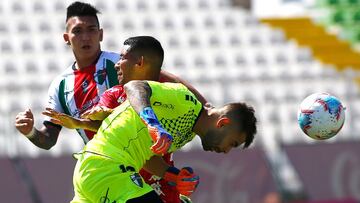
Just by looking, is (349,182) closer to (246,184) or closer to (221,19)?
(246,184)

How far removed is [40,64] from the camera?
58.4 ft

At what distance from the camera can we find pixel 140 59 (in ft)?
20.9

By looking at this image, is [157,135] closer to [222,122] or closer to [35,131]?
[222,122]

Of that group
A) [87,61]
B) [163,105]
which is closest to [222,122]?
[163,105]

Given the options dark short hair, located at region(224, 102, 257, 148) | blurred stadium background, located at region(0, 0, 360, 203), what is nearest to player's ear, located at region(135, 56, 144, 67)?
dark short hair, located at region(224, 102, 257, 148)

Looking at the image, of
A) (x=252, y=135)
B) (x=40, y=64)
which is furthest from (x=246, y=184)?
(x=252, y=135)

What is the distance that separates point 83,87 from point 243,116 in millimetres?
1855

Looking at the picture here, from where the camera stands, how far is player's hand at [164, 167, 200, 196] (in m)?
6.25

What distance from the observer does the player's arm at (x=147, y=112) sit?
5.61 metres

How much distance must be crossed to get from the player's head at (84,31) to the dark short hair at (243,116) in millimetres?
1837

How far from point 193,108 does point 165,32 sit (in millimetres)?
12954

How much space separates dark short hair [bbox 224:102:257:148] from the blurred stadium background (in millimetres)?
8207

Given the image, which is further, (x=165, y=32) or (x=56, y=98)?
(x=165, y=32)

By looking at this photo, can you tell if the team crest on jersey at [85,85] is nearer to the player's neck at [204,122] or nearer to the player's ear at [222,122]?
the player's neck at [204,122]
